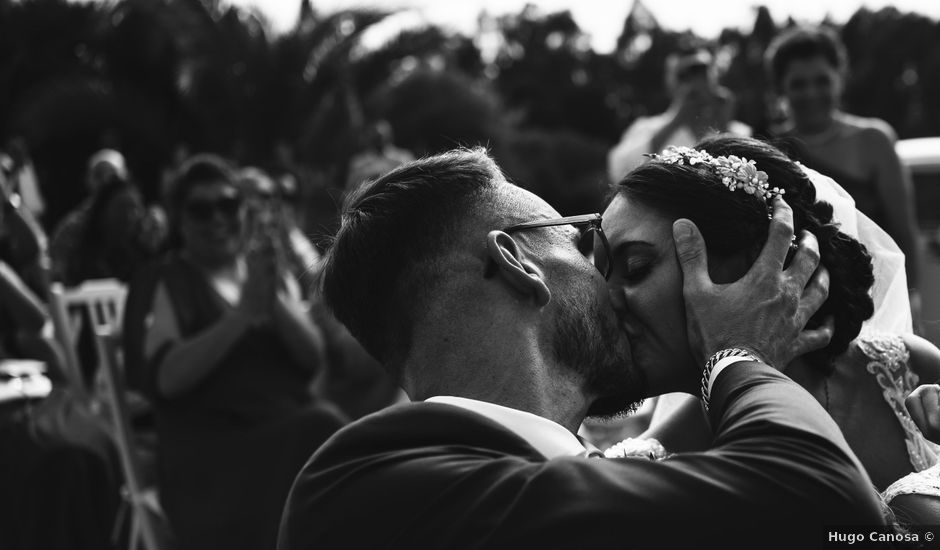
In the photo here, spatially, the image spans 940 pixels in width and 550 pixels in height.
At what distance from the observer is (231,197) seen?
→ 545 cm

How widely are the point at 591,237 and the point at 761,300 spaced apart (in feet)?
1.49

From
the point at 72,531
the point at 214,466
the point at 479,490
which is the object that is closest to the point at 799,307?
the point at 479,490

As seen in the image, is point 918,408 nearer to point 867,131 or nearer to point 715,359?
point 715,359

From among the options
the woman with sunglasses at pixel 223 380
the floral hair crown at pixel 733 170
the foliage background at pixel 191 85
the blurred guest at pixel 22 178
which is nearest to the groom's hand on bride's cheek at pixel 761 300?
the floral hair crown at pixel 733 170

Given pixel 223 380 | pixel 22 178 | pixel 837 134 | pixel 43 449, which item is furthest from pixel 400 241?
pixel 22 178

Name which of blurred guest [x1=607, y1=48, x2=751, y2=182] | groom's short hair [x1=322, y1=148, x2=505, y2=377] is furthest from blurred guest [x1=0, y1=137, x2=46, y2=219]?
groom's short hair [x1=322, y1=148, x2=505, y2=377]

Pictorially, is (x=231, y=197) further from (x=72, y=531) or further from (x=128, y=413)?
(x=72, y=531)

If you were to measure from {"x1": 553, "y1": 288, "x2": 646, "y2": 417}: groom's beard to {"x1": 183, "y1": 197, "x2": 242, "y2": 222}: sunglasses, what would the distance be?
3.53 metres

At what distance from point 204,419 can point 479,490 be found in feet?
11.9

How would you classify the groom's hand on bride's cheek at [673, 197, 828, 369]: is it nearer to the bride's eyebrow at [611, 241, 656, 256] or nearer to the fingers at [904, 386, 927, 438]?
the bride's eyebrow at [611, 241, 656, 256]

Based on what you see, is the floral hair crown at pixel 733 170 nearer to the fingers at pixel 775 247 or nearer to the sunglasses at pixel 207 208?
the fingers at pixel 775 247

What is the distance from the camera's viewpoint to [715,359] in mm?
2027

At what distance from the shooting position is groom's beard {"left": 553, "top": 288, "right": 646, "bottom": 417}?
2219 millimetres

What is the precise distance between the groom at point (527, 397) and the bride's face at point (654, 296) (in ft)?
0.09
